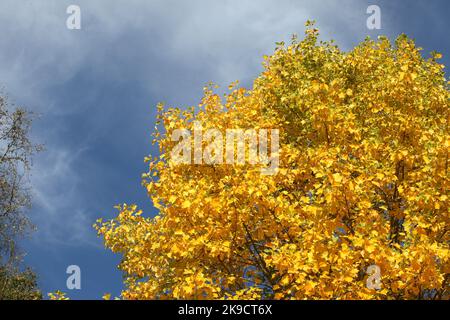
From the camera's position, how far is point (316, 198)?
12.8 meters

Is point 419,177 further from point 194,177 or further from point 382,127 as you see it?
point 194,177

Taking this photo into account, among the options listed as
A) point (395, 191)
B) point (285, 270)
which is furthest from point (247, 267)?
point (395, 191)

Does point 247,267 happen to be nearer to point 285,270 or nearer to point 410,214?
point 285,270

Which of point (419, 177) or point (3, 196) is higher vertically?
point (3, 196)

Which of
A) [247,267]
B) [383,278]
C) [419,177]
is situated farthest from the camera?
[247,267]

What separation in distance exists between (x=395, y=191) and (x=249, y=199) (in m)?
4.37

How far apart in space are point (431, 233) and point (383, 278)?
5.71 feet

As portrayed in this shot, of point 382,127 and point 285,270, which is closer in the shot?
point 285,270

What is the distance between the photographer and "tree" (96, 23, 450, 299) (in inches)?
451

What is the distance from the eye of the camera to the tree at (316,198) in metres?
11.5

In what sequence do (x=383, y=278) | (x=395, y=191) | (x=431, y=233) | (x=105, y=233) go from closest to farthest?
(x=383, y=278)
(x=431, y=233)
(x=395, y=191)
(x=105, y=233)
